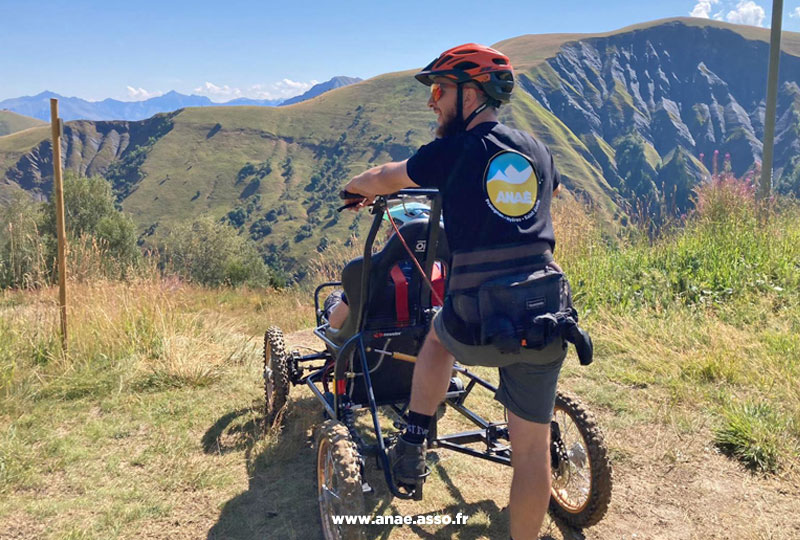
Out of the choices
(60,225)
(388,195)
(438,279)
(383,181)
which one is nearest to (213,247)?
(60,225)

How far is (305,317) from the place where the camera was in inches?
327

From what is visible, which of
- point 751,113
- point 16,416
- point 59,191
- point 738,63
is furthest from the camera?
point 738,63

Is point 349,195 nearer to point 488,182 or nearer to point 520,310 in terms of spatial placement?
point 488,182

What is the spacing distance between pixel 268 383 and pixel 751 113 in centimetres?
22055

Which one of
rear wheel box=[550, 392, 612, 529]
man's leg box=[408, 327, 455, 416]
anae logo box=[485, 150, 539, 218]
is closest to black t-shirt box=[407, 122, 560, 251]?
anae logo box=[485, 150, 539, 218]

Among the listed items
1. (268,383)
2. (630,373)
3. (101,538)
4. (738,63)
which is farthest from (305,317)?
(738,63)

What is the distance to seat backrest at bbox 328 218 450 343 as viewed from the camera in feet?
10.7

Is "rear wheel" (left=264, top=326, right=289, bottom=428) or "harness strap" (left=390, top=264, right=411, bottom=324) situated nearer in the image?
"harness strap" (left=390, top=264, right=411, bottom=324)

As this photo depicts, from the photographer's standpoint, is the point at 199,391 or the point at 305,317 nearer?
the point at 199,391

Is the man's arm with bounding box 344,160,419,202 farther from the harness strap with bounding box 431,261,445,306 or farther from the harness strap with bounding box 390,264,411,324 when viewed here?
the harness strap with bounding box 431,261,445,306

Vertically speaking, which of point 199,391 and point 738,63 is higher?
point 738,63

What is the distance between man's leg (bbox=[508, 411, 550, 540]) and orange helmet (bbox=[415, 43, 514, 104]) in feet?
4.52

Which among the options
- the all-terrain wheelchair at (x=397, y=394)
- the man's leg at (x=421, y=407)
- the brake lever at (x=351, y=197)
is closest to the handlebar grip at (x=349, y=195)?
the brake lever at (x=351, y=197)

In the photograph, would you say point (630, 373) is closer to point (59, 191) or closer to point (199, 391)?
point (199, 391)
